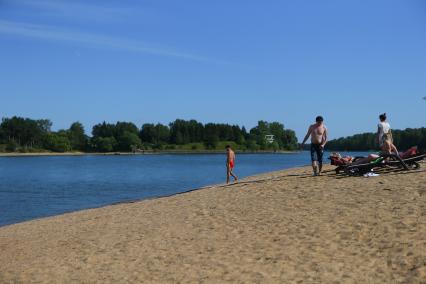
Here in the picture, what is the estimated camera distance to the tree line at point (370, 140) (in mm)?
93512

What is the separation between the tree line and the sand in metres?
73.2

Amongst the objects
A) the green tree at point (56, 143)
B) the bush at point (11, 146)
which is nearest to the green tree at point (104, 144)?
the green tree at point (56, 143)

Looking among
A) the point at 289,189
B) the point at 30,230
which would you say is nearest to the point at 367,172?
the point at 289,189

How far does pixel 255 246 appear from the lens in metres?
9.61

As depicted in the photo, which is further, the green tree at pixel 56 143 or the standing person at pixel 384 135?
the green tree at pixel 56 143

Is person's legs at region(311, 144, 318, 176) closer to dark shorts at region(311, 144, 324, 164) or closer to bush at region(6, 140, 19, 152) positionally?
dark shorts at region(311, 144, 324, 164)

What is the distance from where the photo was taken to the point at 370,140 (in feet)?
505

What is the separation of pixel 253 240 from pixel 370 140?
150 m

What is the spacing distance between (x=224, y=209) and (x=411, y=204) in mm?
4192

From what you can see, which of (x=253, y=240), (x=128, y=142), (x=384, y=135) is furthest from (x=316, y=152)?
(x=128, y=142)

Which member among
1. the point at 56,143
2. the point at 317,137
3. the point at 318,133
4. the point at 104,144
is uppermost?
the point at 56,143

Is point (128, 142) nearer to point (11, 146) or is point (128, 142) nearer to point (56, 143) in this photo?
point (56, 143)

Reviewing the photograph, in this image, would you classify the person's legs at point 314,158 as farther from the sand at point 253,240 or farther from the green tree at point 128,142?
the green tree at point 128,142

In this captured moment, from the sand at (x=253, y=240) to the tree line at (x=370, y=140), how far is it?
7323cm
